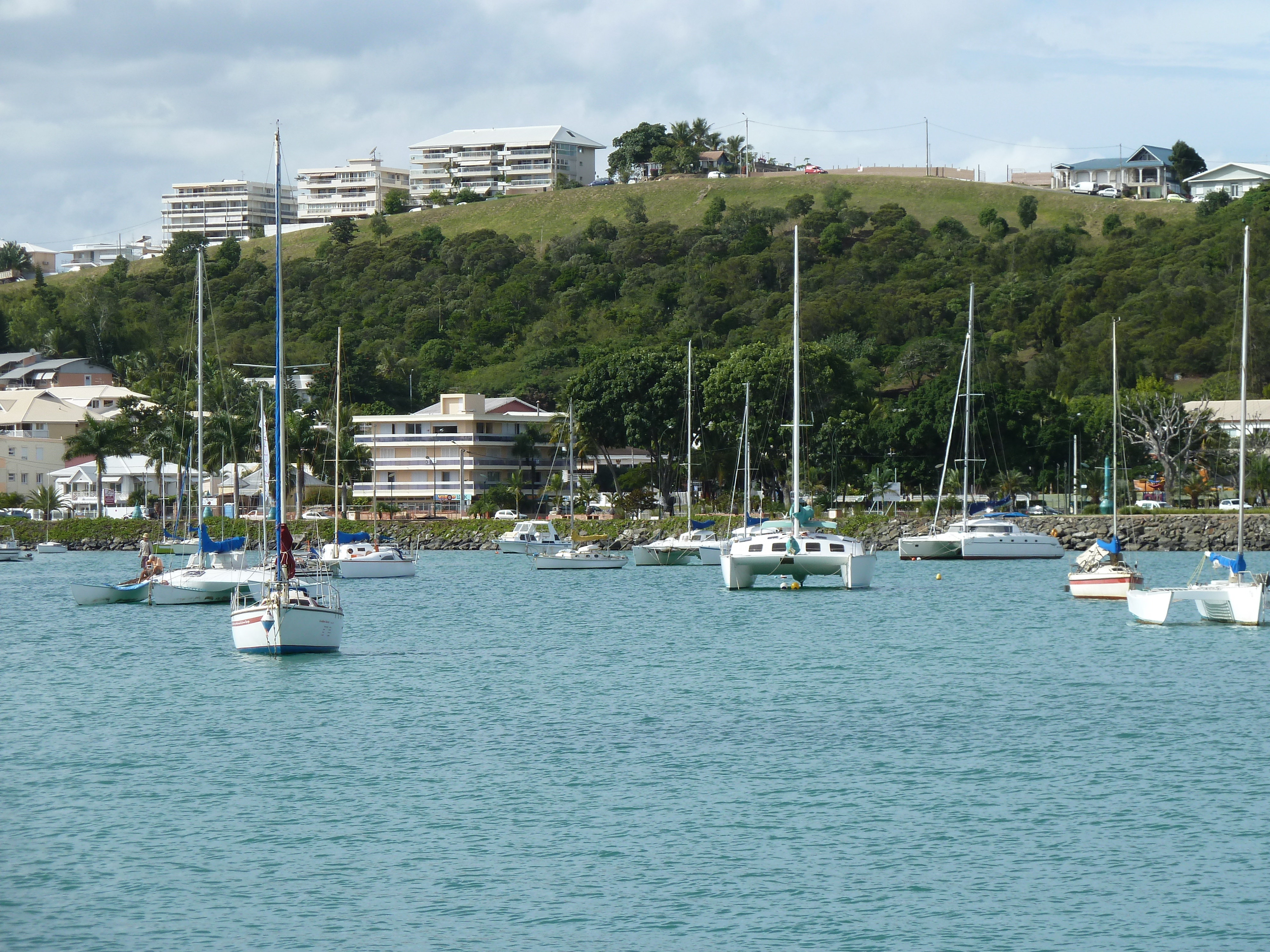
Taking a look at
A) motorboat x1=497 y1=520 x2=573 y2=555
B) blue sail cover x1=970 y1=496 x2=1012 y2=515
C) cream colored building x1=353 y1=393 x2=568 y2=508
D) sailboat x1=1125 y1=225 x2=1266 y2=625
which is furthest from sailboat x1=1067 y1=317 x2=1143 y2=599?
cream colored building x1=353 y1=393 x2=568 y2=508

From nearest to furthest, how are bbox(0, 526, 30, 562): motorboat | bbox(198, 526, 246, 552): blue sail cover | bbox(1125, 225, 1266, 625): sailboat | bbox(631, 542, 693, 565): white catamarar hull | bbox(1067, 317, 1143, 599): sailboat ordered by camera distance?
bbox(1125, 225, 1266, 625): sailboat, bbox(198, 526, 246, 552): blue sail cover, bbox(1067, 317, 1143, 599): sailboat, bbox(631, 542, 693, 565): white catamarar hull, bbox(0, 526, 30, 562): motorboat

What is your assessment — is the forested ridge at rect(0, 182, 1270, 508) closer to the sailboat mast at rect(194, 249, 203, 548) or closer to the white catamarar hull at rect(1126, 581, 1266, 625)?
the sailboat mast at rect(194, 249, 203, 548)

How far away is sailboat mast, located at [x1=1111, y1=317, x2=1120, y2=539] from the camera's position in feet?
216

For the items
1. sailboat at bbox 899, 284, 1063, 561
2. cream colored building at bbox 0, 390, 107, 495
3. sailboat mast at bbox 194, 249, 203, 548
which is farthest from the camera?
cream colored building at bbox 0, 390, 107, 495

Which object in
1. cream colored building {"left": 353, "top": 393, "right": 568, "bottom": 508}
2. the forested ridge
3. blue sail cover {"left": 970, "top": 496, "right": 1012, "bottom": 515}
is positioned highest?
the forested ridge

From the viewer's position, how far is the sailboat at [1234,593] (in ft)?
140

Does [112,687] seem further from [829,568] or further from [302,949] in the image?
[829,568]

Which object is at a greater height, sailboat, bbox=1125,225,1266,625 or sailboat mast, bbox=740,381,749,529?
sailboat mast, bbox=740,381,749,529

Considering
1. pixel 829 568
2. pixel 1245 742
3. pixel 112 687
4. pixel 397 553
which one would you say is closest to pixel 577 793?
pixel 1245 742

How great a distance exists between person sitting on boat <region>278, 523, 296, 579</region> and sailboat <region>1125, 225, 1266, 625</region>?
24913 mm

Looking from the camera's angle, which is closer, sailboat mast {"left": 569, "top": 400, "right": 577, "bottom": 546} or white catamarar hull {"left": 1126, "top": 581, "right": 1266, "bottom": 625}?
white catamarar hull {"left": 1126, "top": 581, "right": 1266, "bottom": 625}

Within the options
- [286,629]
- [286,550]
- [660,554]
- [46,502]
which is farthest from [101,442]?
[286,550]

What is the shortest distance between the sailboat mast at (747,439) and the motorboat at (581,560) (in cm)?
851

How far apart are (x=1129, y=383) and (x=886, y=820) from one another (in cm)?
11554
